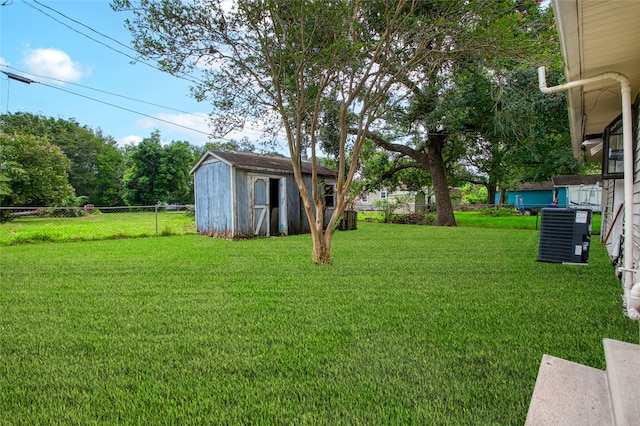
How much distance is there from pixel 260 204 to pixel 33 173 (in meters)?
14.0

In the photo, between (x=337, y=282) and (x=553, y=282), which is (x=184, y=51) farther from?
(x=553, y=282)

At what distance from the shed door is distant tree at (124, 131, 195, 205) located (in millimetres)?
18094

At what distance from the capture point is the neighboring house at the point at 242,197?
29.5 feet

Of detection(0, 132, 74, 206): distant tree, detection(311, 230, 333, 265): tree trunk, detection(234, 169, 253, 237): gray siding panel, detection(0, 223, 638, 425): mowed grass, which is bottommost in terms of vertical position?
detection(0, 223, 638, 425): mowed grass

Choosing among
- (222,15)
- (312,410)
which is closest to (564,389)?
(312,410)

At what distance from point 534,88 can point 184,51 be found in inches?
361

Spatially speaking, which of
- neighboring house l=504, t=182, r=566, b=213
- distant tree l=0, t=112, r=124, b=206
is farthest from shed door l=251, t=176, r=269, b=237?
neighboring house l=504, t=182, r=566, b=213

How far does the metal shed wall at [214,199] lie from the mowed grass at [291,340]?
4.23 metres

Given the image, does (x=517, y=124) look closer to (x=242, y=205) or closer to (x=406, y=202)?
(x=242, y=205)

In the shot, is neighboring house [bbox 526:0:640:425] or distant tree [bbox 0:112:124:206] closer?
neighboring house [bbox 526:0:640:425]

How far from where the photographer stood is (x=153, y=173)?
1049 inches

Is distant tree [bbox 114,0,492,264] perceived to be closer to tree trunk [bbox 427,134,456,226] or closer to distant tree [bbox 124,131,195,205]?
tree trunk [bbox 427,134,456,226]

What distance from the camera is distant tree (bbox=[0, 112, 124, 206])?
28.7 metres

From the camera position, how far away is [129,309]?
3.17 meters
